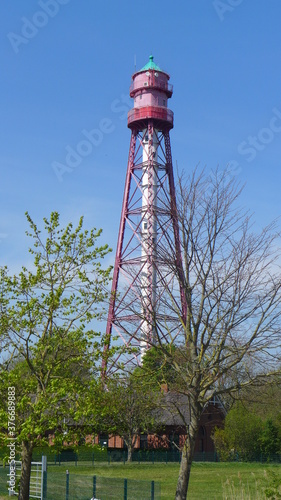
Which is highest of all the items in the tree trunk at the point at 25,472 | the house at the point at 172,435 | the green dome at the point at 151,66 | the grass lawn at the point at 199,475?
the green dome at the point at 151,66

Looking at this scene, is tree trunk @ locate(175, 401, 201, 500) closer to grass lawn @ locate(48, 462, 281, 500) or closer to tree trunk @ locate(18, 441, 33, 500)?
tree trunk @ locate(18, 441, 33, 500)

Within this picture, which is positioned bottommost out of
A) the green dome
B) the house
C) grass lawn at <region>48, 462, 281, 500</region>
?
grass lawn at <region>48, 462, 281, 500</region>

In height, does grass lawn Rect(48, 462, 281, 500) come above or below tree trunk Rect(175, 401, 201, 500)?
below

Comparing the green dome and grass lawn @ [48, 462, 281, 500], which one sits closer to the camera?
grass lawn @ [48, 462, 281, 500]

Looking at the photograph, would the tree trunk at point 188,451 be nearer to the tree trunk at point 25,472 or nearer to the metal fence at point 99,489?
the metal fence at point 99,489

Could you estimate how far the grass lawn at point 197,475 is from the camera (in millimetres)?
24672

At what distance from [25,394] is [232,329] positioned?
5690mm

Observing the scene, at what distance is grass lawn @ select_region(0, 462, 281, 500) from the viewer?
80.9 ft

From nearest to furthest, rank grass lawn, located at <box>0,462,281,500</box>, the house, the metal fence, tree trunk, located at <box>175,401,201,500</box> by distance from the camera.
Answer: tree trunk, located at <box>175,401,201,500</box>, the metal fence, grass lawn, located at <box>0,462,281,500</box>, the house

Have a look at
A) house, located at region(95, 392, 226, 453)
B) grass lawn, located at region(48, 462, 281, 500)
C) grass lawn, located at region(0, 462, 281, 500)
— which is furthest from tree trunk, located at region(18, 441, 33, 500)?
house, located at region(95, 392, 226, 453)

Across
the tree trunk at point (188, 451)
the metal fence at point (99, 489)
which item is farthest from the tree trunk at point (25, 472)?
the tree trunk at point (188, 451)

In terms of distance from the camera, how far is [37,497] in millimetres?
20828

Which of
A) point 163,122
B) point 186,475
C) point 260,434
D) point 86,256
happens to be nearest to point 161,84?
point 163,122

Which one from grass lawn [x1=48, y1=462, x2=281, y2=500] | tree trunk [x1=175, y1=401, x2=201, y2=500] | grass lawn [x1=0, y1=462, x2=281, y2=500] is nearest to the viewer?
tree trunk [x1=175, y1=401, x2=201, y2=500]
